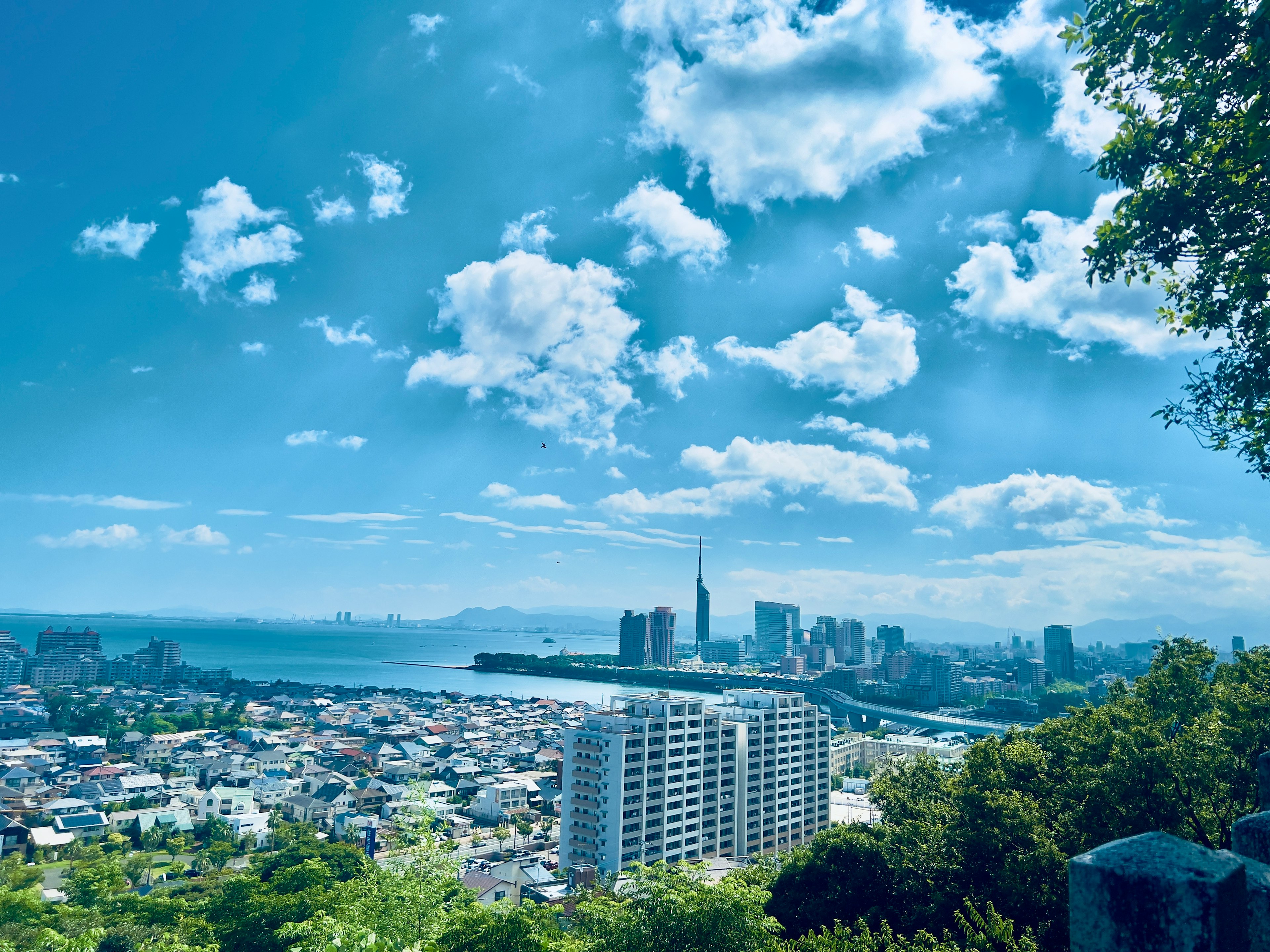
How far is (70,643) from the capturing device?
78.2 m

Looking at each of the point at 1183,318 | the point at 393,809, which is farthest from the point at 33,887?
the point at 1183,318

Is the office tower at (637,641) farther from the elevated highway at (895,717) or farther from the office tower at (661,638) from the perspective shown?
the elevated highway at (895,717)

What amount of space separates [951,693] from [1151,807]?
85.5 meters

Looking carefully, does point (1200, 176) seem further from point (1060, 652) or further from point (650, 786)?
point (1060, 652)

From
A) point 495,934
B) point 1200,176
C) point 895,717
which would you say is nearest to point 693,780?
point 495,934

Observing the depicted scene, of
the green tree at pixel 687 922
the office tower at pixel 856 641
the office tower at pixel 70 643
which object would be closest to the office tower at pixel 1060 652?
the office tower at pixel 856 641

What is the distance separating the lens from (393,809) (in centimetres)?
2964

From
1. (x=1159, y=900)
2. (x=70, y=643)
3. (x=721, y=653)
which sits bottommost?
(x=721, y=653)

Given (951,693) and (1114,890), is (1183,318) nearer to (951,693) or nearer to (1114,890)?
(1114,890)

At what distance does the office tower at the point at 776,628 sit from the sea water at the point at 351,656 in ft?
116

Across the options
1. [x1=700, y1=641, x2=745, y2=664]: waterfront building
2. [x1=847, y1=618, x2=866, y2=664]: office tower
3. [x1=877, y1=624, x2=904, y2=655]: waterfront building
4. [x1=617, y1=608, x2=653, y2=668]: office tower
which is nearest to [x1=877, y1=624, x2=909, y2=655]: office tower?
[x1=877, y1=624, x2=904, y2=655]: waterfront building

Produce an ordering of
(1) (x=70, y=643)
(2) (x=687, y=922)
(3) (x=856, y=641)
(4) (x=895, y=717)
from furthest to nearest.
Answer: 1. (3) (x=856, y=641)
2. (1) (x=70, y=643)
3. (4) (x=895, y=717)
4. (2) (x=687, y=922)

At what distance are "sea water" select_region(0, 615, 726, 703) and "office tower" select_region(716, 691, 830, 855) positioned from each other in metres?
44.8

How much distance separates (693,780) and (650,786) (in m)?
1.95
